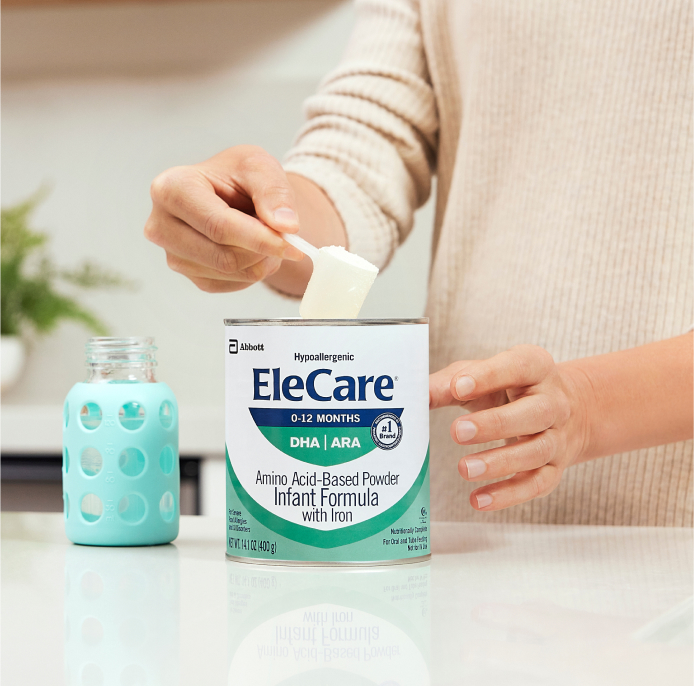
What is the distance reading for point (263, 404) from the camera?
46cm

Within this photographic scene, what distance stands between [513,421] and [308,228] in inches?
12.8

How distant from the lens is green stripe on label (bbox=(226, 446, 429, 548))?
1.47 feet

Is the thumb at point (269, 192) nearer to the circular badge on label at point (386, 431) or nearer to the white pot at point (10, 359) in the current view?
the circular badge on label at point (386, 431)

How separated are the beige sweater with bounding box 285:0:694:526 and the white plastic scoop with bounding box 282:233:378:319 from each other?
1.07ft

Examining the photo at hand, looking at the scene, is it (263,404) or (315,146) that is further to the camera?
(315,146)

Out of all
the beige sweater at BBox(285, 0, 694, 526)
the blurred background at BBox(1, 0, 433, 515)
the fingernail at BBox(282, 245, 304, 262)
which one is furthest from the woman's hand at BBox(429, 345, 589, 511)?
the blurred background at BBox(1, 0, 433, 515)

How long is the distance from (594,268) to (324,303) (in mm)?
393

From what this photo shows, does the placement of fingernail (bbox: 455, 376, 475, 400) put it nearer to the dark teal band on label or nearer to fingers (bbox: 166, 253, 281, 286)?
the dark teal band on label

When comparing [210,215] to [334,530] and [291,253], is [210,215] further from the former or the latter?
[334,530]

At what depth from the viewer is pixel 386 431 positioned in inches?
17.8

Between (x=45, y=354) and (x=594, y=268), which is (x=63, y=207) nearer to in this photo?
(x=45, y=354)

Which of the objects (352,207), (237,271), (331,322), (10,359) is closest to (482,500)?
(331,322)

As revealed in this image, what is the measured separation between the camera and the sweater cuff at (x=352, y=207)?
2.73ft

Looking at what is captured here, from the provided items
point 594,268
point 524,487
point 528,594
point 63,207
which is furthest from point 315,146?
point 63,207
